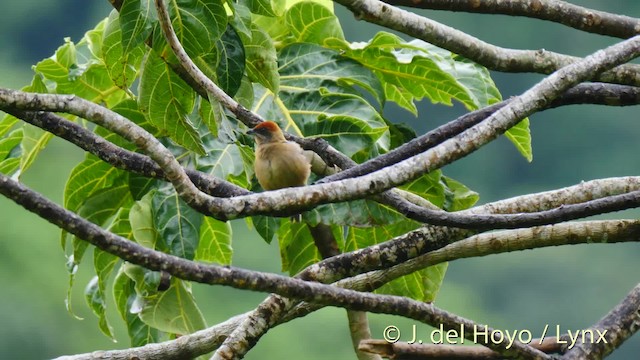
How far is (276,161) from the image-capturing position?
474cm

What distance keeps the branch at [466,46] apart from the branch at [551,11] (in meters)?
0.08

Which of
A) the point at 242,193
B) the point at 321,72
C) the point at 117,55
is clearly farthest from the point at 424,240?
the point at 117,55

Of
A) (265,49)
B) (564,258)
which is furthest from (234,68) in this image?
(564,258)

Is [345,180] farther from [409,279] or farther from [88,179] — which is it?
[88,179]

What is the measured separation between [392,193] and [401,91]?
1614mm

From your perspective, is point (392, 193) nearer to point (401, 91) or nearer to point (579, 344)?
point (579, 344)

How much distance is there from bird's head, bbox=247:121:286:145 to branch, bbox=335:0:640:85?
0.68 meters

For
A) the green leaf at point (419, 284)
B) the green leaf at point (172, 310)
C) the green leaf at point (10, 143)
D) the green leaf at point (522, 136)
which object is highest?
the green leaf at point (10, 143)

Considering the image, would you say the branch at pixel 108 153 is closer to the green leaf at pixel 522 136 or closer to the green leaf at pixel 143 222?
the green leaf at pixel 143 222

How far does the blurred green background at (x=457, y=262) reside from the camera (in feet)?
62.6

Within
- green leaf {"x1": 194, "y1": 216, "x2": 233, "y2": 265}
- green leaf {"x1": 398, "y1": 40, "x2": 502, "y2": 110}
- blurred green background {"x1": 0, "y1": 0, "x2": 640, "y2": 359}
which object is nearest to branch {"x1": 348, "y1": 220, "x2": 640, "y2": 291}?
green leaf {"x1": 398, "y1": 40, "x2": 502, "y2": 110}

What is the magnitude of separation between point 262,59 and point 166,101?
506mm

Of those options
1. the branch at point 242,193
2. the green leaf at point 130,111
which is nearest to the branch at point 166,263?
the branch at point 242,193

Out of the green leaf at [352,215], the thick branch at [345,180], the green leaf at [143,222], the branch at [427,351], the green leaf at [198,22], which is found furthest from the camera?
the green leaf at [143,222]
